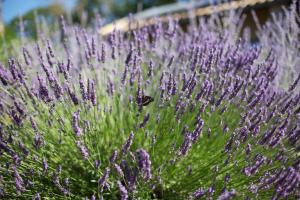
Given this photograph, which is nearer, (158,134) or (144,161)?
(144,161)

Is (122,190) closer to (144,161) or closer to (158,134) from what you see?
(144,161)

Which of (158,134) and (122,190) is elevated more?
(158,134)

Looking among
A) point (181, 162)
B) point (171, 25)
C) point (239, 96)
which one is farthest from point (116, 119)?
point (171, 25)

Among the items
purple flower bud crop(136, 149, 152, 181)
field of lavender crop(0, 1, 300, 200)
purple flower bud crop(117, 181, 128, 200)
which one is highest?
field of lavender crop(0, 1, 300, 200)

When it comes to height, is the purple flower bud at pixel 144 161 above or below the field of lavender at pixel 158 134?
below

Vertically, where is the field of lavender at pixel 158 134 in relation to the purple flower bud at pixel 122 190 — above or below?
above

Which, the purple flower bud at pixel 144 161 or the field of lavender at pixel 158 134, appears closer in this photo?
the purple flower bud at pixel 144 161

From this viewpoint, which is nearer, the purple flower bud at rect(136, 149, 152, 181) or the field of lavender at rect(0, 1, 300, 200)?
the purple flower bud at rect(136, 149, 152, 181)

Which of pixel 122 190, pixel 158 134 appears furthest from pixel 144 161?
pixel 158 134

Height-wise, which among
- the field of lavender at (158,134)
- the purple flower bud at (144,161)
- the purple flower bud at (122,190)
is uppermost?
the field of lavender at (158,134)

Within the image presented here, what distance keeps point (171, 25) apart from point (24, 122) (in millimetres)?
1412

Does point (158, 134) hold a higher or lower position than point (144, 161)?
higher

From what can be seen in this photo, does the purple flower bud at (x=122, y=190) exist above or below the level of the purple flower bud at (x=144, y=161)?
below

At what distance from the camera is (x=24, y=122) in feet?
8.29
